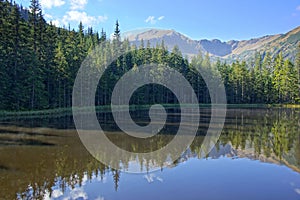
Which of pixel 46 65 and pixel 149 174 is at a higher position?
pixel 46 65

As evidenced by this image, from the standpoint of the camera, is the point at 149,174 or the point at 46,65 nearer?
the point at 149,174

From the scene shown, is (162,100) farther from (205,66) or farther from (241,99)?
(241,99)

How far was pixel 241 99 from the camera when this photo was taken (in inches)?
3435

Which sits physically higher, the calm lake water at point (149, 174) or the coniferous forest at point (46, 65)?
the coniferous forest at point (46, 65)

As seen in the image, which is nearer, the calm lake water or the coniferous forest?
the calm lake water

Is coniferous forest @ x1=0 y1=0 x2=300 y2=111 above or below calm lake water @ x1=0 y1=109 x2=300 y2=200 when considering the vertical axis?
above

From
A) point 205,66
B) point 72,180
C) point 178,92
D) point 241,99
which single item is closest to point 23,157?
point 72,180

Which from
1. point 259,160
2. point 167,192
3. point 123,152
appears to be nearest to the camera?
point 167,192

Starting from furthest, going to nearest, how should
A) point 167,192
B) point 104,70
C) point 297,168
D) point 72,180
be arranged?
1. point 104,70
2. point 297,168
3. point 72,180
4. point 167,192

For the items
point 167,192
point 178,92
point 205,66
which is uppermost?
point 205,66

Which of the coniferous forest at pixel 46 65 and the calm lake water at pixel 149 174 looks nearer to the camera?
the calm lake water at pixel 149 174

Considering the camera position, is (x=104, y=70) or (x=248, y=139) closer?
(x=248, y=139)

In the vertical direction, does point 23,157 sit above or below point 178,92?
below

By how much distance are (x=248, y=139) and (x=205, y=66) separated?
63.5m
